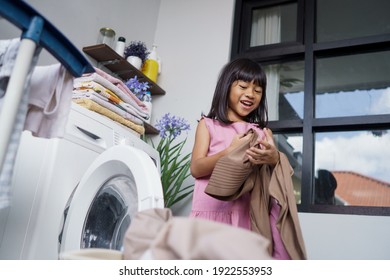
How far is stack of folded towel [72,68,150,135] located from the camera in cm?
147

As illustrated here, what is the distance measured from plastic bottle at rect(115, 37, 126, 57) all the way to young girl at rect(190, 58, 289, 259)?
89cm

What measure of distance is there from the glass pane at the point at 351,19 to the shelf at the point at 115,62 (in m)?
1.14

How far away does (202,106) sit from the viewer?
2.20 meters

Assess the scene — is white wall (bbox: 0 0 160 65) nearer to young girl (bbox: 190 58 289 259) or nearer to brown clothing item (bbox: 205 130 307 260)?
young girl (bbox: 190 58 289 259)

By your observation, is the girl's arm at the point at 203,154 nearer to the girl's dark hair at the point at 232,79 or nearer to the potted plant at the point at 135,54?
the girl's dark hair at the point at 232,79

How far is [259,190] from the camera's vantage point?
112 cm

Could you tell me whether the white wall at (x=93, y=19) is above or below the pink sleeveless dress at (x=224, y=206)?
above

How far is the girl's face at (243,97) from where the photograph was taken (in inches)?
54.2

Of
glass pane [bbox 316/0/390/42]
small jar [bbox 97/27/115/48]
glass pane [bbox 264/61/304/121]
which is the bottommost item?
glass pane [bbox 264/61/304/121]

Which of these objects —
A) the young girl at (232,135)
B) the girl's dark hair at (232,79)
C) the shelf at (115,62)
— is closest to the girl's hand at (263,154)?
the young girl at (232,135)

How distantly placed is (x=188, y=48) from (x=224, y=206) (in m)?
1.54

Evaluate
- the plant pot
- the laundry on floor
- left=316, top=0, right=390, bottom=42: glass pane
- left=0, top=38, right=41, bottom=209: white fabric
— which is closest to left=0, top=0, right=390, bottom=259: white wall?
the plant pot
